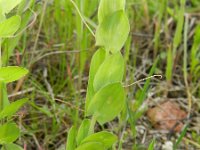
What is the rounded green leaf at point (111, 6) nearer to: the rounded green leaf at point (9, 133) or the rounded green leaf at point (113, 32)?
the rounded green leaf at point (113, 32)

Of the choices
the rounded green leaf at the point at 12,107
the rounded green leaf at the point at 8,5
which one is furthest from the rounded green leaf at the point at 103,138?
the rounded green leaf at the point at 8,5

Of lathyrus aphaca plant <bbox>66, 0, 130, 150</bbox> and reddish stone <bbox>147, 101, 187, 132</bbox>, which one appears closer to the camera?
lathyrus aphaca plant <bbox>66, 0, 130, 150</bbox>

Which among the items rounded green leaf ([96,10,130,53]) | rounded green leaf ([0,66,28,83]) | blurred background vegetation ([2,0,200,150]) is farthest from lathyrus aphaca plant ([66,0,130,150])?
blurred background vegetation ([2,0,200,150])

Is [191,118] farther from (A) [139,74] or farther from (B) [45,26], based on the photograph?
(B) [45,26]

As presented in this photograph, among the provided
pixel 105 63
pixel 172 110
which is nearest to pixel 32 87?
pixel 172 110

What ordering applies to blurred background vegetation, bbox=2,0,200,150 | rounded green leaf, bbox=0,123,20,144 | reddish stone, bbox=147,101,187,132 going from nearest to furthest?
rounded green leaf, bbox=0,123,20,144, blurred background vegetation, bbox=2,0,200,150, reddish stone, bbox=147,101,187,132

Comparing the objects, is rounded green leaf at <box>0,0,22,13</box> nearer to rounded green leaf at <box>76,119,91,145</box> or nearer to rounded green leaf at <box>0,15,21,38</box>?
rounded green leaf at <box>0,15,21,38</box>
